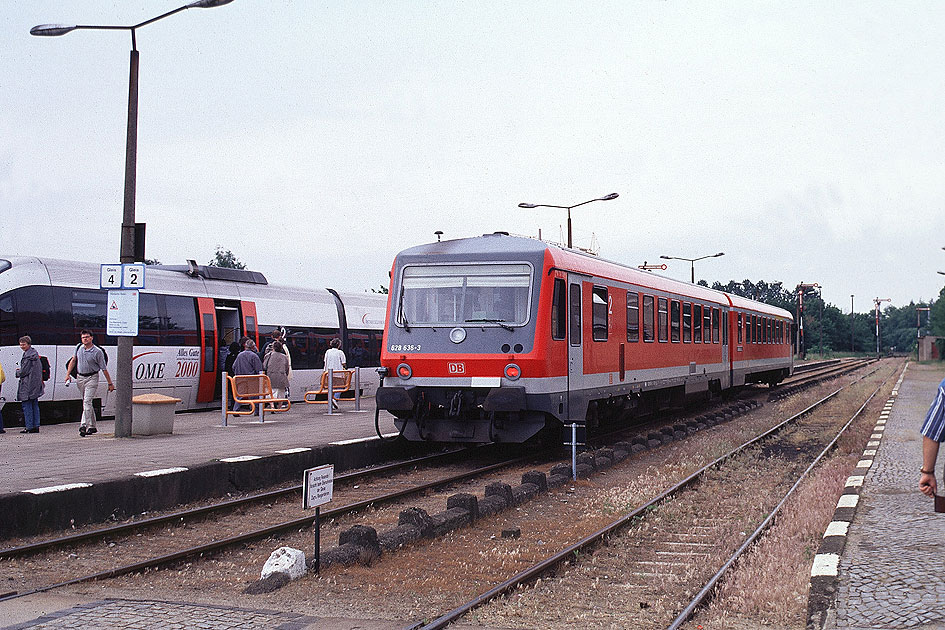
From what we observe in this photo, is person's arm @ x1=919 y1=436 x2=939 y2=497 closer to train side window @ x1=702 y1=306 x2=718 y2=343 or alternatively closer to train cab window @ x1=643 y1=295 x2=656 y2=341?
train cab window @ x1=643 y1=295 x2=656 y2=341

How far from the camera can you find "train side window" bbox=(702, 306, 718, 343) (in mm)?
23406

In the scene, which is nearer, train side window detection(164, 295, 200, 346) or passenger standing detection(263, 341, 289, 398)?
passenger standing detection(263, 341, 289, 398)

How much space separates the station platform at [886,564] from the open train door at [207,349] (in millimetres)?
14561

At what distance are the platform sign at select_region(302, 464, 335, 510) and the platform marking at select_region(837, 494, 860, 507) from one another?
5.29 meters

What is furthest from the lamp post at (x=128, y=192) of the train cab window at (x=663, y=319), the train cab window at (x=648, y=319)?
the train cab window at (x=663, y=319)

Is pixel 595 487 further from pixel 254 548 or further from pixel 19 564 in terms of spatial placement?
pixel 19 564

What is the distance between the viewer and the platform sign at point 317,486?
787 centimetres

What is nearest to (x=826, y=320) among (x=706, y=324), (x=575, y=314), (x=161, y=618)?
(x=706, y=324)

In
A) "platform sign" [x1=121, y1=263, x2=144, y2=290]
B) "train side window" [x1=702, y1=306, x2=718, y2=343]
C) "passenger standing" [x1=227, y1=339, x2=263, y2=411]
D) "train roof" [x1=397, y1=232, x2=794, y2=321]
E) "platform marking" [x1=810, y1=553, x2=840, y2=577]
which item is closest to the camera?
"platform marking" [x1=810, y1=553, x2=840, y2=577]

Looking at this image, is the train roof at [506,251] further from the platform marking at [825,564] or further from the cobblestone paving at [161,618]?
the cobblestone paving at [161,618]

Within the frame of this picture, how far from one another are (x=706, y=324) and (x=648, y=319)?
549 centimetres

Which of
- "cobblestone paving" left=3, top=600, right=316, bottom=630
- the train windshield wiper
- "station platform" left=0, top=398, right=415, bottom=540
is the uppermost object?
the train windshield wiper

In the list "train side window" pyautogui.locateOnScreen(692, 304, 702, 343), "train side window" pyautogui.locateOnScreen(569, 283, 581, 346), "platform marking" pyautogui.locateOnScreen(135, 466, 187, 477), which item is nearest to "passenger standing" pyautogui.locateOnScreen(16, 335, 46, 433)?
"platform marking" pyautogui.locateOnScreen(135, 466, 187, 477)

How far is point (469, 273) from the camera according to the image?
1420 cm
